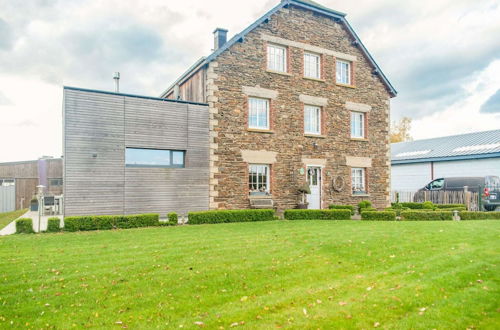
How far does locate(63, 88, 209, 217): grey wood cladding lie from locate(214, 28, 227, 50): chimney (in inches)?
135

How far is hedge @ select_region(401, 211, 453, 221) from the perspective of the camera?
1527 cm

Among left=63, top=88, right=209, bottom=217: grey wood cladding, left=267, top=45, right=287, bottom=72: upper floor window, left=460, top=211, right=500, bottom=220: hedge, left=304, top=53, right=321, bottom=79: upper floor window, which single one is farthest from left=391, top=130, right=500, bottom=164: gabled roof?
left=63, top=88, right=209, bottom=217: grey wood cladding

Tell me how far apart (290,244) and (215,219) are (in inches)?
221

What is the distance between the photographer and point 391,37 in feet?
56.6

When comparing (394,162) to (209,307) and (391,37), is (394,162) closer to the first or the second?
(391,37)

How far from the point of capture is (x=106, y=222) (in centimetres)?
1195

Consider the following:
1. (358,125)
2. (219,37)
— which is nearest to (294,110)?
(358,125)

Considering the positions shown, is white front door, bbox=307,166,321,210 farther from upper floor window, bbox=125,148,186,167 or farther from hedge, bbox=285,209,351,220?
upper floor window, bbox=125,148,186,167

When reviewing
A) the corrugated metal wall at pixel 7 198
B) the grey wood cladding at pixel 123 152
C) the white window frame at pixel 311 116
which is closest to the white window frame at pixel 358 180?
the white window frame at pixel 311 116

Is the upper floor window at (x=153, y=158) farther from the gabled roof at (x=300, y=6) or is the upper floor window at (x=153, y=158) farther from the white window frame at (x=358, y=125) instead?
the white window frame at (x=358, y=125)

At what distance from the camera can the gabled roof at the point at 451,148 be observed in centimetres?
2458

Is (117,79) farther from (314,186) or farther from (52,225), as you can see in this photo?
(314,186)

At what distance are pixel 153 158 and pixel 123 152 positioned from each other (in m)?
1.26

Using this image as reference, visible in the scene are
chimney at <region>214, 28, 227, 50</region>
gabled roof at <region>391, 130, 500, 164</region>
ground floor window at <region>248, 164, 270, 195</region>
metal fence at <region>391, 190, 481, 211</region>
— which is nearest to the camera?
ground floor window at <region>248, 164, 270, 195</region>
